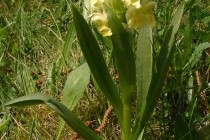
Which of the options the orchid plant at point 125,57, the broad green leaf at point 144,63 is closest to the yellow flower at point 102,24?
the orchid plant at point 125,57

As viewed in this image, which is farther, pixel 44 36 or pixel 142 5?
pixel 44 36

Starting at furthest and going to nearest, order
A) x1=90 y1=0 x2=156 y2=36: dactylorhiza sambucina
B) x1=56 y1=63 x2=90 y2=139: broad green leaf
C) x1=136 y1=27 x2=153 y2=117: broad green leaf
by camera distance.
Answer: x1=56 y1=63 x2=90 y2=139: broad green leaf
x1=136 y1=27 x2=153 y2=117: broad green leaf
x1=90 y1=0 x2=156 y2=36: dactylorhiza sambucina

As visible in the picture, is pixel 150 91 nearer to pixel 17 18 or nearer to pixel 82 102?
pixel 82 102

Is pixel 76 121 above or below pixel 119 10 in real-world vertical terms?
below

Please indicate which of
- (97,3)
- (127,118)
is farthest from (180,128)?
(97,3)

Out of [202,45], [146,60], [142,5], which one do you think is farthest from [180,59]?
[142,5]

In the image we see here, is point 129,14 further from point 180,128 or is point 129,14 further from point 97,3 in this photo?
point 180,128

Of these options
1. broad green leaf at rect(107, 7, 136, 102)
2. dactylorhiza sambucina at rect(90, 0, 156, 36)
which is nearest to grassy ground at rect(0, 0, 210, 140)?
broad green leaf at rect(107, 7, 136, 102)

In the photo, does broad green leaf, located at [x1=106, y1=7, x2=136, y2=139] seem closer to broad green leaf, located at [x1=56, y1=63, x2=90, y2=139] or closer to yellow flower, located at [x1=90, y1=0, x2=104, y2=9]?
yellow flower, located at [x1=90, y1=0, x2=104, y2=9]

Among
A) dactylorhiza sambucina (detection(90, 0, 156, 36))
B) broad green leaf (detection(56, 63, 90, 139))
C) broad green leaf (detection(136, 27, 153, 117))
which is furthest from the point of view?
broad green leaf (detection(56, 63, 90, 139))
